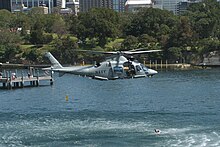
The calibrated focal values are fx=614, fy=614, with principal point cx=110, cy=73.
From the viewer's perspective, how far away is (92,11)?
148000mm

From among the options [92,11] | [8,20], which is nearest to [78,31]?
[92,11]

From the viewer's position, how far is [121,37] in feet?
484

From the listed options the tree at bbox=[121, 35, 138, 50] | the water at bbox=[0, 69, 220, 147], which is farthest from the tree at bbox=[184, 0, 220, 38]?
the water at bbox=[0, 69, 220, 147]

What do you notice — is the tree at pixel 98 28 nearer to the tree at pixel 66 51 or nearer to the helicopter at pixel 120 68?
the tree at pixel 66 51

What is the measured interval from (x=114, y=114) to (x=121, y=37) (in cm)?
8826

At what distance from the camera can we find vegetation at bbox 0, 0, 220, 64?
427 ft

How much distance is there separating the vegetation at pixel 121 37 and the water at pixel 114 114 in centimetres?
3571

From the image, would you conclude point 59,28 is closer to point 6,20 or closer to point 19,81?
point 6,20

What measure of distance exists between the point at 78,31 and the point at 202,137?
97104 mm

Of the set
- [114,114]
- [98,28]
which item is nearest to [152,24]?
[98,28]

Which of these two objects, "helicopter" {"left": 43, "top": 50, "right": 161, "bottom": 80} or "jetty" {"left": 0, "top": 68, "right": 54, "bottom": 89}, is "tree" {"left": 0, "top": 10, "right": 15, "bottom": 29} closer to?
"jetty" {"left": 0, "top": 68, "right": 54, "bottom": 89}

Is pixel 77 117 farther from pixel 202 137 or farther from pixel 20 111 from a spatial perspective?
pixel 202 137

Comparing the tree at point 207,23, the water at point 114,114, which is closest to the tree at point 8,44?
the tree at point 207,23

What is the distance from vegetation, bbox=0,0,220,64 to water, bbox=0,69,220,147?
35711 mm
